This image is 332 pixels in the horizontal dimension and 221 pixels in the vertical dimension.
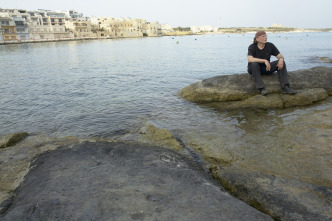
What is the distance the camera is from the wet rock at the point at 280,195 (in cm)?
264

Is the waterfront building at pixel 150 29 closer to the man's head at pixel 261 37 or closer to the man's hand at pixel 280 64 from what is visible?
the man's head at pixel 261 37

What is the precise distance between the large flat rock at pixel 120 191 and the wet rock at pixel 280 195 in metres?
0.40

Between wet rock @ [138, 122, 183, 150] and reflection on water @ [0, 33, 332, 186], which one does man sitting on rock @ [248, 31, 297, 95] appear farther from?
wet rock @ [138, 122, 183, 150]

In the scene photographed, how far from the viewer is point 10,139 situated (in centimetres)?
573

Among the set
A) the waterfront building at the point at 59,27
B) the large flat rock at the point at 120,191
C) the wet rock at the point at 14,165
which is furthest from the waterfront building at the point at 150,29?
the large flat rock at the point at 120,191

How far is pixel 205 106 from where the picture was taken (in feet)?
28.5

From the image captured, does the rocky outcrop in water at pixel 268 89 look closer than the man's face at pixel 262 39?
No

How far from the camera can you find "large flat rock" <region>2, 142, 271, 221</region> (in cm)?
239

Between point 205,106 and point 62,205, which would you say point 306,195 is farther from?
point 205,106

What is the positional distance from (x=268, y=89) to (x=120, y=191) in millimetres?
7319

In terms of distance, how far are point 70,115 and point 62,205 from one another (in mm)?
6582

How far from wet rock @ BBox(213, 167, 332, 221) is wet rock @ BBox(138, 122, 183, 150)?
1.69m

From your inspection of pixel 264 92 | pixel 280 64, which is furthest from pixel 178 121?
pixel 280 64

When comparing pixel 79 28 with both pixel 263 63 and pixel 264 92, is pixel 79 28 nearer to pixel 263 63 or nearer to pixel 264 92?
pixel 263 63
